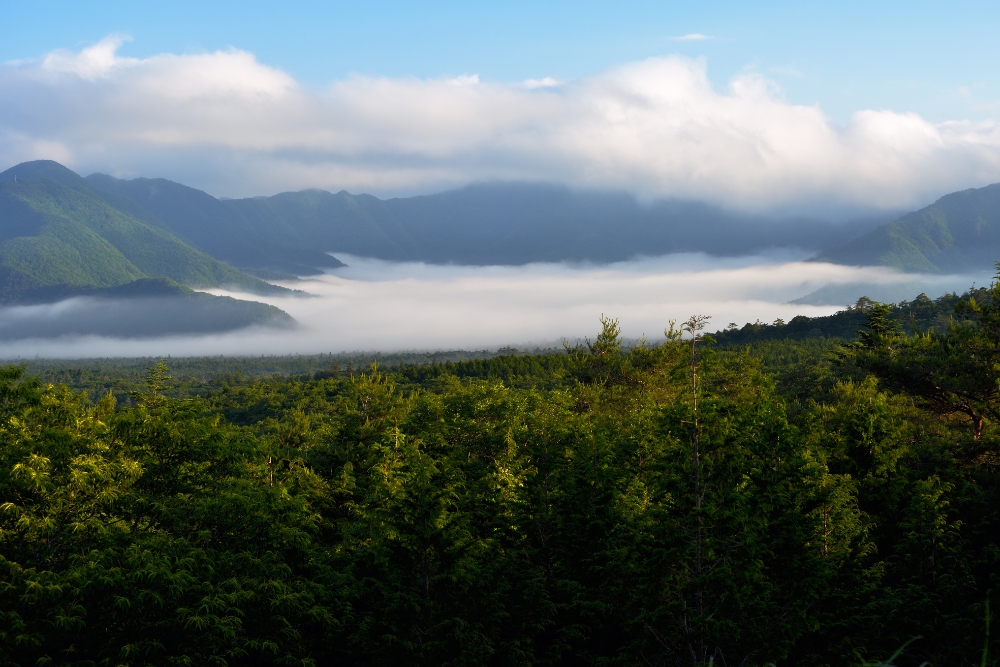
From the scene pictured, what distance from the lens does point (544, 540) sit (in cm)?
3042

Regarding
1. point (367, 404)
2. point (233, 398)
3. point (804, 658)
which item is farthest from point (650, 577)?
point (233, 398)

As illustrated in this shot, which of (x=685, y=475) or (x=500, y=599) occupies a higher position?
(x=685, y=475)

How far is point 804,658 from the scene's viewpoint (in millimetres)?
25469

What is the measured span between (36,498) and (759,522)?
2098 centimetres

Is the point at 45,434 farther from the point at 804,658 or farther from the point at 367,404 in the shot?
the point at 804,658

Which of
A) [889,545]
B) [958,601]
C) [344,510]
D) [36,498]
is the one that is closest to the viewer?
[36,498]

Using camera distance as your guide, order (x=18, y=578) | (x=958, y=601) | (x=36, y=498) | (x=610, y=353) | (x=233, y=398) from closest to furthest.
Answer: (x=18, y=578)
(x=36, y=498)
(x=958, y=601)
(x=610, y=353)
(x=233, y=398)

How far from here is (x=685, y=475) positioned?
78.4 ft

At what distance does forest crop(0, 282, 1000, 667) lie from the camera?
2175 cm

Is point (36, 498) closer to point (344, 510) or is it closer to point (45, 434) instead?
point (45, 434)

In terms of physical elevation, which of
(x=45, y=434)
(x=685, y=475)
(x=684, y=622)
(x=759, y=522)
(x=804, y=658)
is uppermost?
(x=45, y=434)

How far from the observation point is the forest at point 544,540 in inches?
856

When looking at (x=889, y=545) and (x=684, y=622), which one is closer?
(x=684, y=622)

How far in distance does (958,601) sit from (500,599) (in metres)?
15.1
